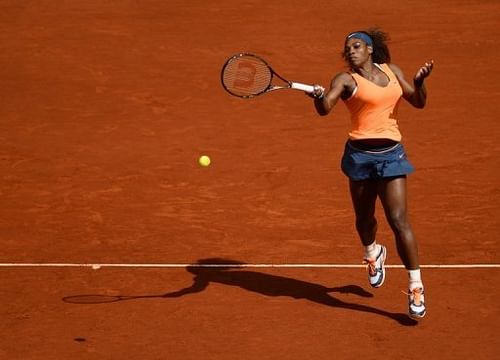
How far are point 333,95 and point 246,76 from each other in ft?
4.07

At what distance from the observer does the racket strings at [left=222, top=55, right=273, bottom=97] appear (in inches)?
354

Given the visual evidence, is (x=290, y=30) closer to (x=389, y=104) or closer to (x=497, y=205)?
(x=497, y=205)

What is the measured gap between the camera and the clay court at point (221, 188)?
8.51 m

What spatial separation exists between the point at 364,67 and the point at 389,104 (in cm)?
38

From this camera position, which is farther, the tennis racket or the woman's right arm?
the tennis racket

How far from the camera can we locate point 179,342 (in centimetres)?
821

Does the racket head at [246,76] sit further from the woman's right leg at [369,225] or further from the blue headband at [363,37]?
the woman's right leg at [369,225]

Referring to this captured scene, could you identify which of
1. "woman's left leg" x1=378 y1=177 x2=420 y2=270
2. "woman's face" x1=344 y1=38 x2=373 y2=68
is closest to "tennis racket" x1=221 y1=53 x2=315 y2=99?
"woman's face" x1=344 y1=38 x2=373 y2=68

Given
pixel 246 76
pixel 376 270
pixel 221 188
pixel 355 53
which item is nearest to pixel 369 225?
pixel 376 270

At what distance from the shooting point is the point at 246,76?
912 centimetres

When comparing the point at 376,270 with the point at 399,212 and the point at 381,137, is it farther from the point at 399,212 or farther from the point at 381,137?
the point at 381,137

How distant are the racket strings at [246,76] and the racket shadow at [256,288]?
1837mm

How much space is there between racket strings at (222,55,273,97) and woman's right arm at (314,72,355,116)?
0.87m

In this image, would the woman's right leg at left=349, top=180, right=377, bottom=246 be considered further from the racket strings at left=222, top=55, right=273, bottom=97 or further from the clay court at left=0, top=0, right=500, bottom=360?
the racket strings at left=222, top=55, right=273, bottom=97
